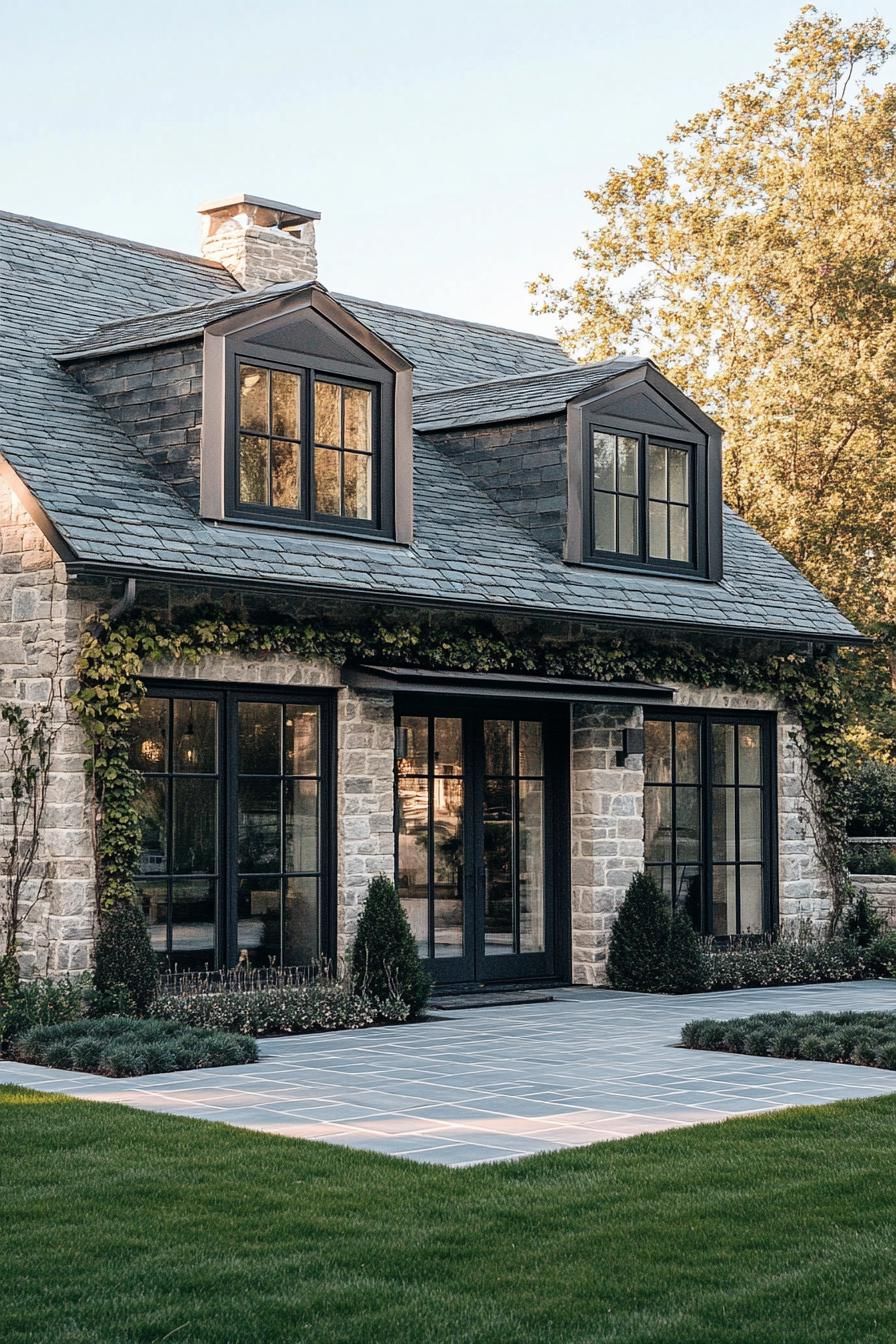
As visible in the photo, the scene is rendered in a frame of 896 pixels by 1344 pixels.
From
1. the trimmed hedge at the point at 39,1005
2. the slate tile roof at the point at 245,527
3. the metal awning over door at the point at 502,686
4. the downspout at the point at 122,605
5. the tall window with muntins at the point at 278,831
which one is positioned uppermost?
the slate tile roof at the point at 245,527

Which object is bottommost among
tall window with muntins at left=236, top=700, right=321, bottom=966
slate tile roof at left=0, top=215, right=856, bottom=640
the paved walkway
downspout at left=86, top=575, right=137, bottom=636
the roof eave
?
the paved walkway

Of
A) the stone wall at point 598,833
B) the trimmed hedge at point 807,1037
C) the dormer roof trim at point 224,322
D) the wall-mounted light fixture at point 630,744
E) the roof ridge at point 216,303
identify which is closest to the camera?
the trimmed hedge at point 807,1037

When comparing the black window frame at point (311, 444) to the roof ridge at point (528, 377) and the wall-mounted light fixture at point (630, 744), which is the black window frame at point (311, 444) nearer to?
the wall-mounted light fixture at point (630, 744)

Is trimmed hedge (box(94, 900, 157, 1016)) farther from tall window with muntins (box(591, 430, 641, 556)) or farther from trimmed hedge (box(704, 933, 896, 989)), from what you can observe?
tall window with muntins (box(591, 430, 641, 556))

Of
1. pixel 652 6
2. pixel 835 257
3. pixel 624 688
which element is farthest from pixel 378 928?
pixel 835 257

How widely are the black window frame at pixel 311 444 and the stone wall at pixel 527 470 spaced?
6.74ft

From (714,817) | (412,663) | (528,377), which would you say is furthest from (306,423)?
(714,817)

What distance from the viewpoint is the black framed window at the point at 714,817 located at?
52.6 feet

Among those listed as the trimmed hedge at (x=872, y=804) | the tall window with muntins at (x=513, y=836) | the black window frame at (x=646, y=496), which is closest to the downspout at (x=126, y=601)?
the tall window with muntins at (x=513, y=836)

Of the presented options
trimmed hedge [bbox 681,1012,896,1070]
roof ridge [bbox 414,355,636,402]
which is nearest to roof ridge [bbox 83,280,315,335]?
roof ridge [bbox 414,355,636,402]

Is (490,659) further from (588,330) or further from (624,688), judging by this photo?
(588,330)

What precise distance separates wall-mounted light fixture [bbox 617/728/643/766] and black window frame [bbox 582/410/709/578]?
1531 millimetres

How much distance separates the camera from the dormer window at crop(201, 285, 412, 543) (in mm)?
13250

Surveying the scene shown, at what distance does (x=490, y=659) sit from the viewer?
14.5 m
